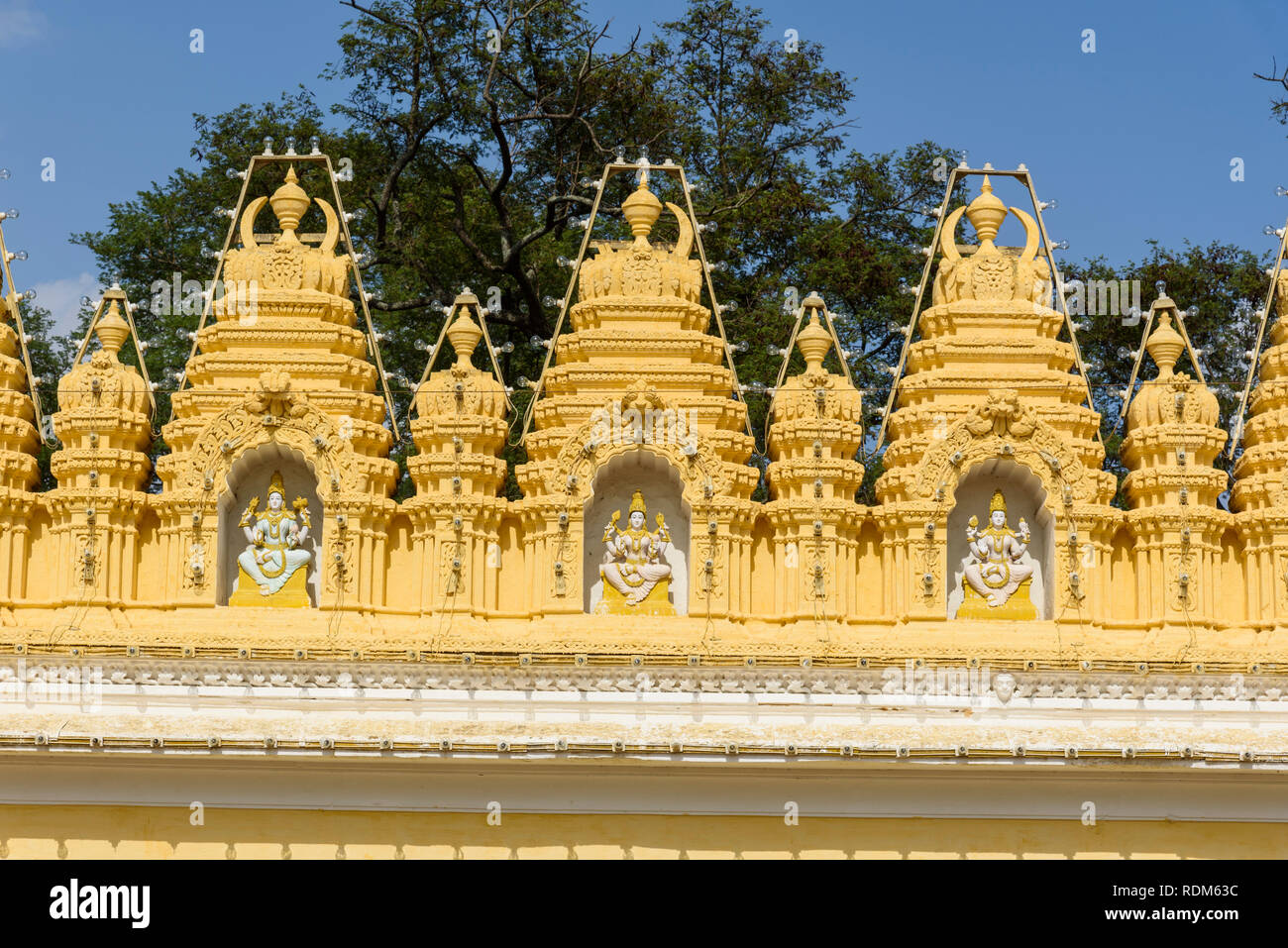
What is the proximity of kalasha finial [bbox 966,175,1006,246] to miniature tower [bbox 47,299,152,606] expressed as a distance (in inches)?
343

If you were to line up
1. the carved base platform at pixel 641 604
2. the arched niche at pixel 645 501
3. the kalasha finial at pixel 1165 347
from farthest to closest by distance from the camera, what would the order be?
1. the kalasha finial at pixel 1165 347
2. the arched niche at pixel 645 501
3. the carved base platform at pixel 641 604

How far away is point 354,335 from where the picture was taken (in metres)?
22.1

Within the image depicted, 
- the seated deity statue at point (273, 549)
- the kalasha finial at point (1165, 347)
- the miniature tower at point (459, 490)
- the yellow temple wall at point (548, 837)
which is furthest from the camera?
the kalasha finial at point (1165, 347)

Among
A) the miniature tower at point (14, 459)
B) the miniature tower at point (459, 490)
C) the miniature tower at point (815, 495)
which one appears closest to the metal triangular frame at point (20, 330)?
the miniature tower at point (14, 459)

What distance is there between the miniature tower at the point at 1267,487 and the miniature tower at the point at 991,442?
1.41 metres

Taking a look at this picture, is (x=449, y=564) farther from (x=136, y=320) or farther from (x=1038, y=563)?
(x=136, y=320)

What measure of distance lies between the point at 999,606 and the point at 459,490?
5345 millimetres

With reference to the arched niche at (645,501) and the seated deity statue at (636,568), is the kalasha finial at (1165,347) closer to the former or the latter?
the arched niche at (645,501)

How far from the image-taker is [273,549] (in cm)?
2122

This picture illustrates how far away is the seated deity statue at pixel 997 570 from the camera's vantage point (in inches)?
829
